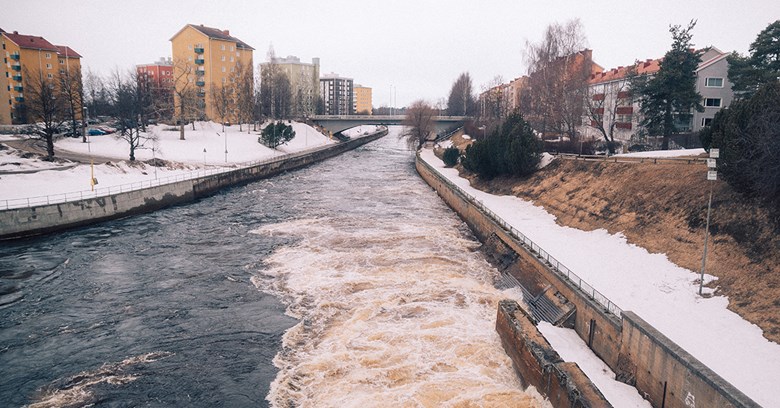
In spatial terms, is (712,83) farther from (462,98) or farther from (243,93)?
(462,98)

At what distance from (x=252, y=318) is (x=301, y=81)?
136 metres

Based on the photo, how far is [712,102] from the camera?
46.7 meters

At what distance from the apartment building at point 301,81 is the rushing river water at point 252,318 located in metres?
79.2

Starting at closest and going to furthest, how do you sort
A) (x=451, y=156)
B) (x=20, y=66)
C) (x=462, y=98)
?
(x=451, y=156) → (x=20, y=66) → (x=462, y=98)

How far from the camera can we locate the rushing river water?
12953 mm

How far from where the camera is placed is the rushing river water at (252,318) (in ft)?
42.5

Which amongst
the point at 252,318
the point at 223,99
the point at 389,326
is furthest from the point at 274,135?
the point at 389,326

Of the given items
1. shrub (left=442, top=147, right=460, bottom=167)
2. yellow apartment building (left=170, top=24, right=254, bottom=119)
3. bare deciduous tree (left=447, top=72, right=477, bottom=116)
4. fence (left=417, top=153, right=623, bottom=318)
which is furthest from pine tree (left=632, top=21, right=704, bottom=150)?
bare deciduous tree (left=447, top=72, right=477, bottom=116)

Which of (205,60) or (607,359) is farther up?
(205,60)

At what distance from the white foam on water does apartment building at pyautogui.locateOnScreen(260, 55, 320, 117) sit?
83230 mm

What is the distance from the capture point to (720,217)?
60.0 feet

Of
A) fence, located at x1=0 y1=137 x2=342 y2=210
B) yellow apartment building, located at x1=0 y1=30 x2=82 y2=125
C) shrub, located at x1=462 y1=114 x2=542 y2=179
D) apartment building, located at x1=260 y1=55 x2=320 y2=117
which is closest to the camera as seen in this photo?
fence, located at x1=0 y1=137 x2=342 y2=210

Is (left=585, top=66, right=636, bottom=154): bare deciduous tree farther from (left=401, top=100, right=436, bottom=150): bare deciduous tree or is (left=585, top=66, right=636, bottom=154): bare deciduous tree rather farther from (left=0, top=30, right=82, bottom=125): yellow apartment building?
(left=0, top=30, right=82, bottom=125): yellow apartment building

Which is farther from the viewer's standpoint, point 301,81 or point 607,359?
point 301,81
